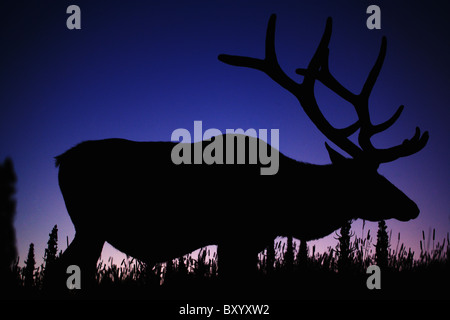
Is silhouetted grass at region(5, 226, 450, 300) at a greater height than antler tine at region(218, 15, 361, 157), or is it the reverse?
antler tine at region(218, 15, 361, 157)

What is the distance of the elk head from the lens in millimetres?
4035

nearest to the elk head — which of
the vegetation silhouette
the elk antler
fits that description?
the elk antler

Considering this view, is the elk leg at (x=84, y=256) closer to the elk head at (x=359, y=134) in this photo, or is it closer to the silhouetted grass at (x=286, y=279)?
the silhouetted grass at (x=286, y=279)

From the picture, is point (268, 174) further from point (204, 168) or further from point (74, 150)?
point (74, 150)

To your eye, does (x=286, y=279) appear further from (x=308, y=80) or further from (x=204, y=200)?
(x=308, y=80)

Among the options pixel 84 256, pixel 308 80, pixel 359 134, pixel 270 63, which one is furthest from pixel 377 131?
pixel 84 256

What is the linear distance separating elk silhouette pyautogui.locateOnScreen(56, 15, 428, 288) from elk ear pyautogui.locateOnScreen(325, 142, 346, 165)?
1 centimetres

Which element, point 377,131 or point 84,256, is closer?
point 84,256

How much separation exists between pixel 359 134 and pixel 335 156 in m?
0.67

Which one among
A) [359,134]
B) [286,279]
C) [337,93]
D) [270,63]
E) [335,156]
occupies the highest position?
[270,63]

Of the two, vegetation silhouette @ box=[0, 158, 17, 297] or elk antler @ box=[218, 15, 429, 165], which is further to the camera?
elk antler @ box=[218, 15, 429, 165]

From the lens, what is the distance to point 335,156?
3.95 meters

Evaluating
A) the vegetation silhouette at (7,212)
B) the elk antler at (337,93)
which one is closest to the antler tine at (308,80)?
the elk antler at (337,93)

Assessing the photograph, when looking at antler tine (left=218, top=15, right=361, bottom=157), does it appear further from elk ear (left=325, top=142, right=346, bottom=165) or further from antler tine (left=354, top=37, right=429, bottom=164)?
elk ear (left=325, top=142, right=346, bottom=165)
